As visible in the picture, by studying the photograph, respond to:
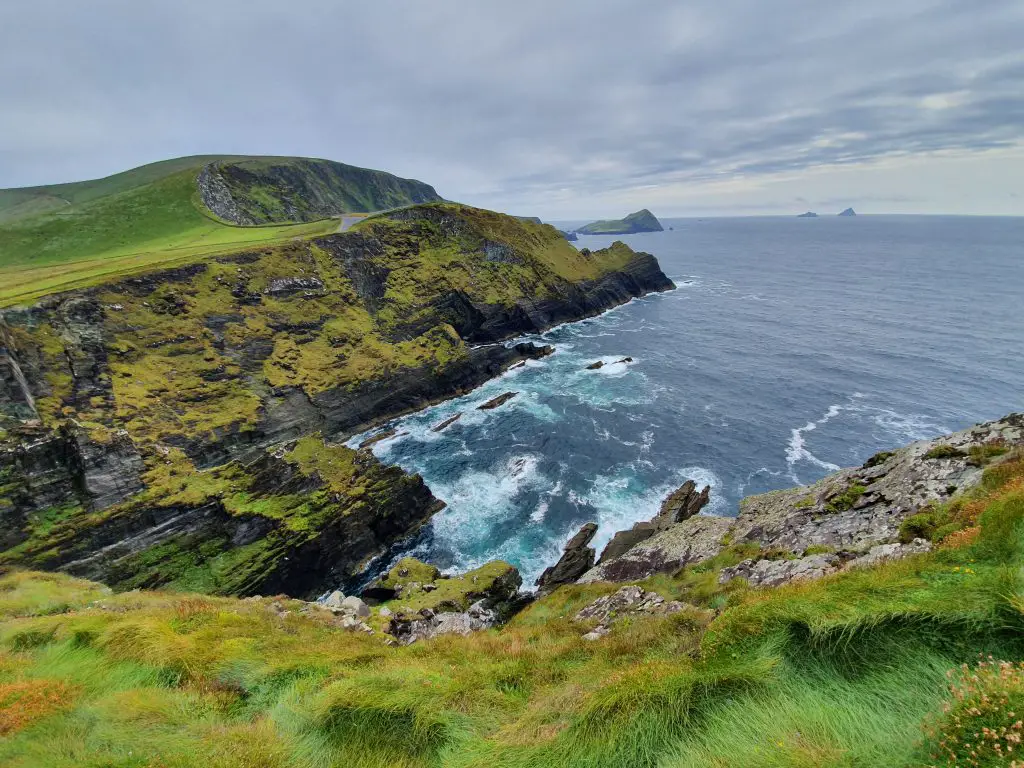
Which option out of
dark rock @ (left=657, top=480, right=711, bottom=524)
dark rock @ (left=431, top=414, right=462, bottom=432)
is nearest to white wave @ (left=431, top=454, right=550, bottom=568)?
dark rock @ (left=431, top=414, right=462, bottom=432)

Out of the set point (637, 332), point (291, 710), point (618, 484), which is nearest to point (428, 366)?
point (618, 484)

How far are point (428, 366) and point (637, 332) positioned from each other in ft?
168

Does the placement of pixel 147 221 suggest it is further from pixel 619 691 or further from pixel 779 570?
pixel 779 570

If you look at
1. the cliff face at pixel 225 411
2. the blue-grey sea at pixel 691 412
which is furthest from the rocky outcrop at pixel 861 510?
the cliff face at pixel 225 411

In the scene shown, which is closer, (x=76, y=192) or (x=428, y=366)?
(x=428, y=366)

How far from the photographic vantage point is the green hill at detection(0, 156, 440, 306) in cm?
6219

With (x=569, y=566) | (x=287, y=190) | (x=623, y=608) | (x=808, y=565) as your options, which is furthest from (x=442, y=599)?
(x=287, y=190)

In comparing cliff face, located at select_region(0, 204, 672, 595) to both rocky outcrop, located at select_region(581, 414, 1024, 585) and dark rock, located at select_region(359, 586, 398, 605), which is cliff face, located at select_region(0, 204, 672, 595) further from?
rocky outcrop, located at select_region(581, 414, 1024, 585)

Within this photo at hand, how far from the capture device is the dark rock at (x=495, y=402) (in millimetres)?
65750

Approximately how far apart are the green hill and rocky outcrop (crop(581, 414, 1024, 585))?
66.8 metres

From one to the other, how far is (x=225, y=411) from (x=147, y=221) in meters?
65.0

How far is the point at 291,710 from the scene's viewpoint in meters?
8.49

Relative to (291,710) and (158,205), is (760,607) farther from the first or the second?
(158,205)

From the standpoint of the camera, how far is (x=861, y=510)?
1823 centimetres
